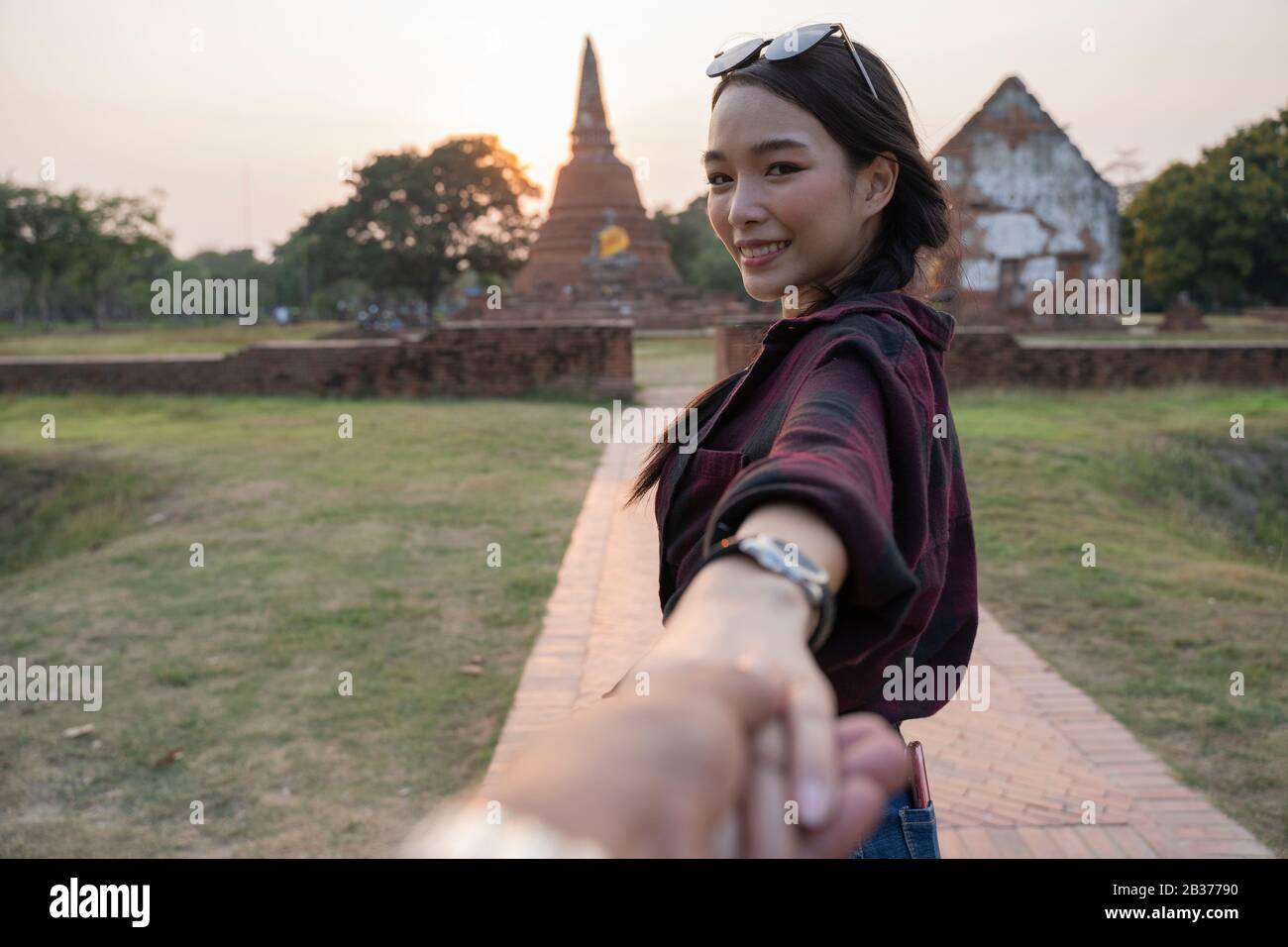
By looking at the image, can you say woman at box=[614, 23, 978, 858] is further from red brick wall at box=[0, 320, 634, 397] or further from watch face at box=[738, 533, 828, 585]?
red brick wall at box=[0, 320, 634, 397]

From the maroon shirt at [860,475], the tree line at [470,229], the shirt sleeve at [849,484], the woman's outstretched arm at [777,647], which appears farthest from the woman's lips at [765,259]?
the tree line at [470,229]

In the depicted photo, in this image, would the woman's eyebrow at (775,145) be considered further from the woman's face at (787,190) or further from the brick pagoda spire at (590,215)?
the brick pagoda spire at (590,215)

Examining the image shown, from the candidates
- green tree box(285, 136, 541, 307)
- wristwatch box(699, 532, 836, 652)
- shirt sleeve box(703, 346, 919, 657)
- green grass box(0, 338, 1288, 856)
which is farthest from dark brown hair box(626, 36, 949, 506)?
green tree box(285, 136, 541, 307)

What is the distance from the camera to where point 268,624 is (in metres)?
4.80

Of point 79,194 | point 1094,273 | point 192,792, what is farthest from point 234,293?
point 79,194

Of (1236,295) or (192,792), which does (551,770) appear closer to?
(192,792)

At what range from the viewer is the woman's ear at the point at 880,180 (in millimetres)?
1266

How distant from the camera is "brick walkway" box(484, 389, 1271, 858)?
284 centimetres

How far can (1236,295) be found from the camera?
108ft

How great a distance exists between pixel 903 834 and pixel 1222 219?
96.2ft

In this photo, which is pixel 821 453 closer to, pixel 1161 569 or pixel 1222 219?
pixel 1161 569

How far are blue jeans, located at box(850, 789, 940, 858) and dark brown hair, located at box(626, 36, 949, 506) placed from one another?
485mm

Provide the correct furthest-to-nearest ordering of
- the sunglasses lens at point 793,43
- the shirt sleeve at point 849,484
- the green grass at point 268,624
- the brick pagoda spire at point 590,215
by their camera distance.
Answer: the brick pagoda spire at point 590,215, the green grass at point 268,624, the sunglasses lens at point 793,43, the shirt sleeve at point 849,484

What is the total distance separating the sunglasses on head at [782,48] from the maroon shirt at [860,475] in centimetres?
27
